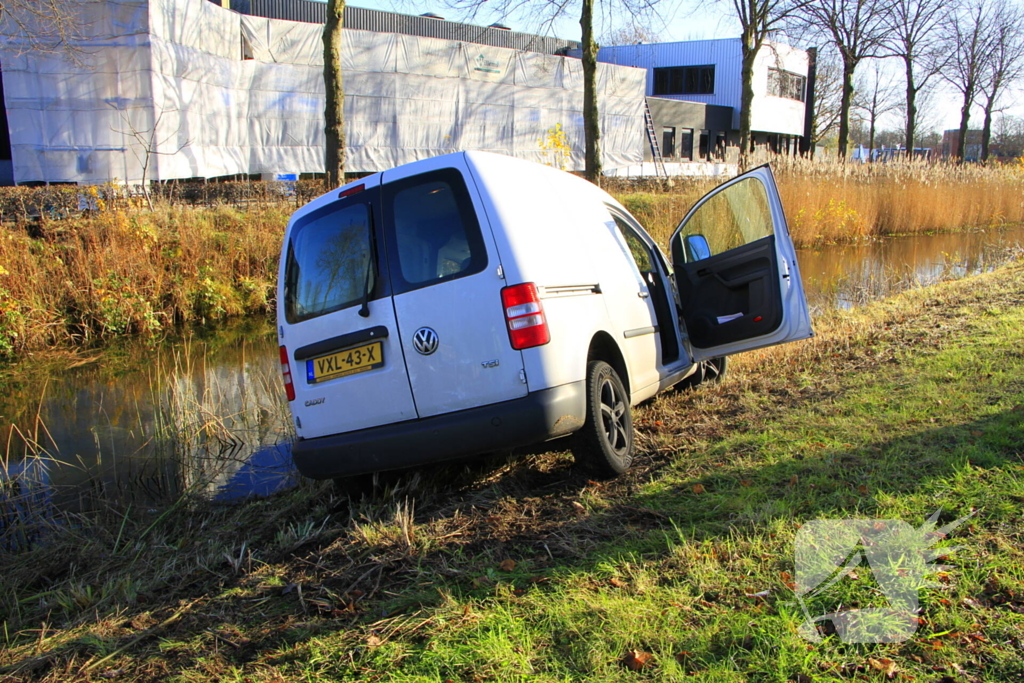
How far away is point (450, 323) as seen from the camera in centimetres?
394

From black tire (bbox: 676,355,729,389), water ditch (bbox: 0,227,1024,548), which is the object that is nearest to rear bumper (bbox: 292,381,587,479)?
water ditch (bbox: 0,227,1024,548)

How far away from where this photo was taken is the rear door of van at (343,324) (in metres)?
4.09

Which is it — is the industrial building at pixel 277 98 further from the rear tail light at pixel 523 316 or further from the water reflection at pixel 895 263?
the rear tail light at pixel 523 316

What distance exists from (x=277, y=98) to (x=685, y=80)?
32.1 meters

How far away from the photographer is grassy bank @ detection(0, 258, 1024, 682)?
8.71 ft

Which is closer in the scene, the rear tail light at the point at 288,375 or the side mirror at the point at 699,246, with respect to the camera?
the rear tail light at the point at 288,375

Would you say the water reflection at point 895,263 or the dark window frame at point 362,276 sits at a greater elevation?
the dark window frame at point 362,276

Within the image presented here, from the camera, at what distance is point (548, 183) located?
4.81 m

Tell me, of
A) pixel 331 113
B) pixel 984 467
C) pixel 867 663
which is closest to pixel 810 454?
pixel 984 467

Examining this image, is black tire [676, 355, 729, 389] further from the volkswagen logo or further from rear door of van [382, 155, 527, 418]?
the volkswagen logo

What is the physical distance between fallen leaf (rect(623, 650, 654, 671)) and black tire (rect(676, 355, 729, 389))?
4173mm

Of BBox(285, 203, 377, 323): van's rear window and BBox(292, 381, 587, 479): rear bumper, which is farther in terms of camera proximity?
BBox(285, 203, 377, 323): van's rear window

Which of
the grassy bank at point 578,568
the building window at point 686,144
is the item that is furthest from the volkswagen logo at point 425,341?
the building window at point 686,144

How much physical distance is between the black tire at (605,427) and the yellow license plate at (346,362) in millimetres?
1168
